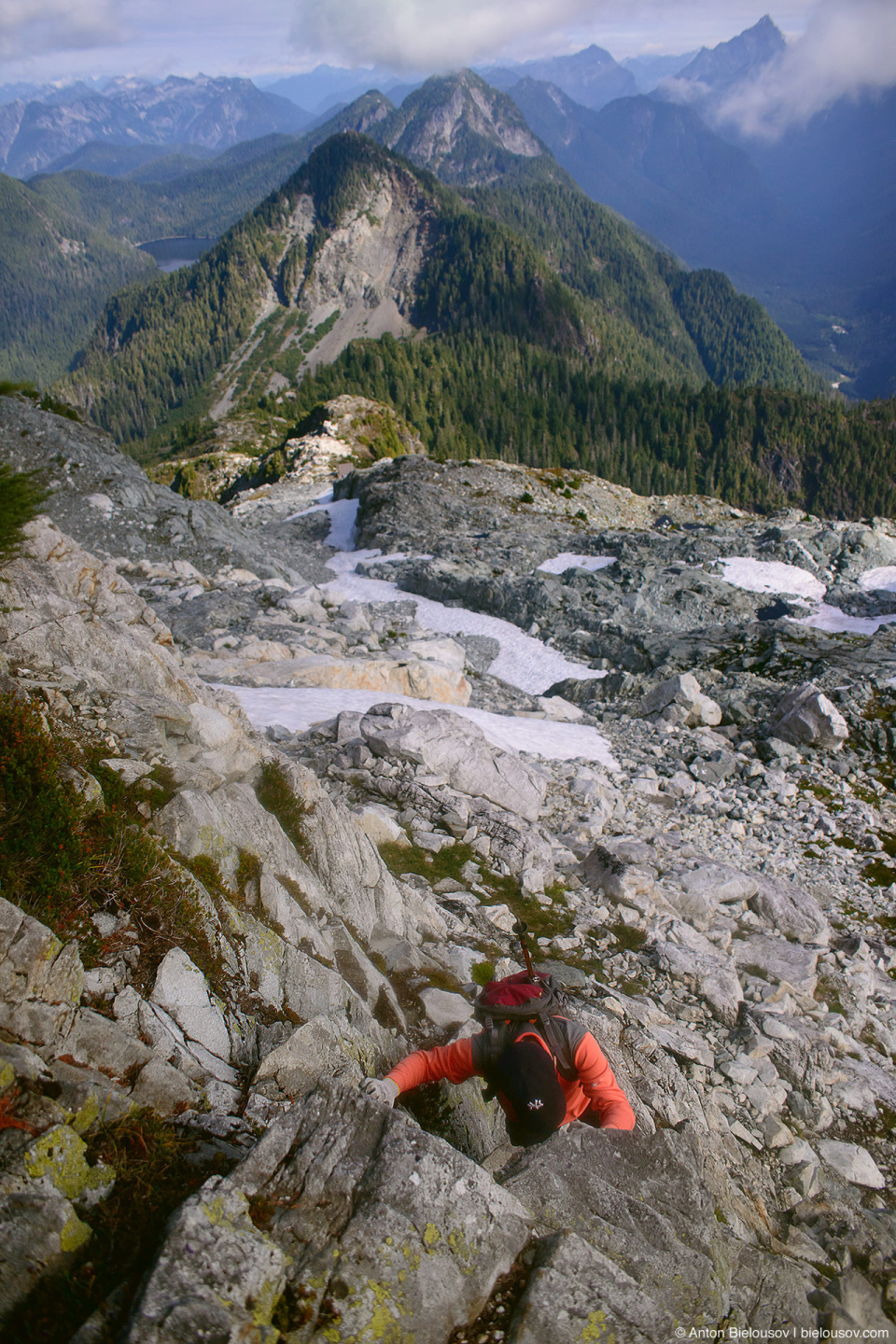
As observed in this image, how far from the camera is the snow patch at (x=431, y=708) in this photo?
15219 mm

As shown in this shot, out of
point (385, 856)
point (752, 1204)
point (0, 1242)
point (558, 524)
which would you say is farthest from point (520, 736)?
point (558, 524)

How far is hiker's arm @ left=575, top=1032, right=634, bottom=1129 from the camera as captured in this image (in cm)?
535

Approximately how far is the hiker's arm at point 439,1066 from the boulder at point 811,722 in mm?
15980

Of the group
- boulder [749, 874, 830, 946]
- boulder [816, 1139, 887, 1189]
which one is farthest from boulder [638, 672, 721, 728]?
boulder [816, 1139, 887, 1189]

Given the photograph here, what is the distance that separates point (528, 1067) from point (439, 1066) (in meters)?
0.77

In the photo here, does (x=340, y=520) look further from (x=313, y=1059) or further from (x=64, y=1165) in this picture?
(x=64, y=1165)

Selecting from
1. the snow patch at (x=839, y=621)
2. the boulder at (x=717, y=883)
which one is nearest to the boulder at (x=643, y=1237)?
the boulder at (x=717, y=883)

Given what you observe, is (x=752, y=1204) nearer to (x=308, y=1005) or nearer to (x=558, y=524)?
(x=308, y=1005)

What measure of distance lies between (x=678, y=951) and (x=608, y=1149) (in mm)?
4960

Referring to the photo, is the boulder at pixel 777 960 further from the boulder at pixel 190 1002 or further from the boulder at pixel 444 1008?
the boulder at pixel 190 1002

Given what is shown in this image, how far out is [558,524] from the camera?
52.4 meters

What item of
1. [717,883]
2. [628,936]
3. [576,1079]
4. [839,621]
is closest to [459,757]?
[628,936]

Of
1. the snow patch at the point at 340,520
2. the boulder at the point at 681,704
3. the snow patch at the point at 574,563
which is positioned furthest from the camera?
the snow patch at the point at 340,520

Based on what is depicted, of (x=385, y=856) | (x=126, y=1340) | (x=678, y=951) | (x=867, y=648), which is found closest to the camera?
(x=126, y=1340)
